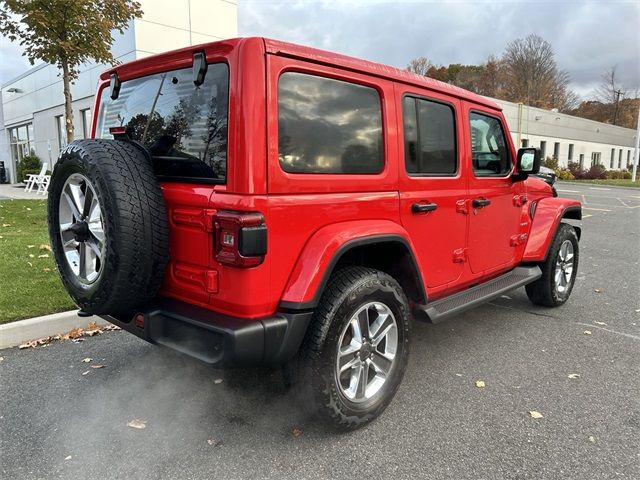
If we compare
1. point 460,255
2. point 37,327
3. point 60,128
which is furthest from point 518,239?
point 60,128

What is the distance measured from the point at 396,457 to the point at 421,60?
66.1m

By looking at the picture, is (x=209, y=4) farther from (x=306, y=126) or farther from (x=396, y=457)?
(x=396, y=457)

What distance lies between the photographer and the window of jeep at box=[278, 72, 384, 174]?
2.42 meters

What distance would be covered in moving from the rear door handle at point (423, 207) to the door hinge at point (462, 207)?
34 centimetres

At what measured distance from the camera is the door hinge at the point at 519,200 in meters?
4.23

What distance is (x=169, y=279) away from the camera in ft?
8.54

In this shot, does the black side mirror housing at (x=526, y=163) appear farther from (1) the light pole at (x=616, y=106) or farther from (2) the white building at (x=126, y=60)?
(1) the light pole at (x=616, y=106)

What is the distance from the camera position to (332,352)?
2535mm

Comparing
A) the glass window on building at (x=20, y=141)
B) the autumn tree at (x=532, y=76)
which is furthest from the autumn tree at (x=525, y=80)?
the glass window on building at (x=20, y=141)

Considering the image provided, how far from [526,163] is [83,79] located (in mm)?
17540

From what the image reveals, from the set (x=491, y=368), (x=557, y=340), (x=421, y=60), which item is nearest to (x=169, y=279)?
(x=491, y=368)

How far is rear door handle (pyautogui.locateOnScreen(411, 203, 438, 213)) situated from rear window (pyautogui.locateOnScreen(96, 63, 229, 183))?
4.27 feet

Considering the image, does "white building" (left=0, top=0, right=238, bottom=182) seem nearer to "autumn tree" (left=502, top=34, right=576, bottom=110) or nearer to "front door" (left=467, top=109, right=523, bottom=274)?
"front door" (left=467, top=109, right=523, bottom=274)

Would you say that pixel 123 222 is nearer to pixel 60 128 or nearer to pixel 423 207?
pixel 423 207
